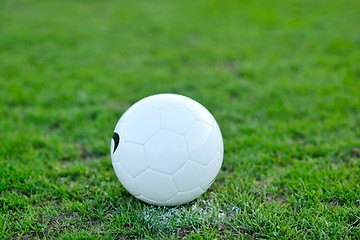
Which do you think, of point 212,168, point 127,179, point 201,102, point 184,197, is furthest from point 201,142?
point 201,102

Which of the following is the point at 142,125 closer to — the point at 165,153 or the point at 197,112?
the point at 165,153

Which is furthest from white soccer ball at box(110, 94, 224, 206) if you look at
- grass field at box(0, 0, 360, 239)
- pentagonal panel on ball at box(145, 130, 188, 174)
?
grass field at box(0, 0, 360, 239)

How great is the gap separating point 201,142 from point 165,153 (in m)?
0.31

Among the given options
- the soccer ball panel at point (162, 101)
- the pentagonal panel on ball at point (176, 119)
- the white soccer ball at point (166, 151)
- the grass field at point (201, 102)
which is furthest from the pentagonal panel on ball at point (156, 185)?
the soccer ball panel at point (162, 101)

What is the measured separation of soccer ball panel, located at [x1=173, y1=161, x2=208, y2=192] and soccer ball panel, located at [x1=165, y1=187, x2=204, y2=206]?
0.14 feet

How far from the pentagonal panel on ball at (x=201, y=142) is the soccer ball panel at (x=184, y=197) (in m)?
0.27

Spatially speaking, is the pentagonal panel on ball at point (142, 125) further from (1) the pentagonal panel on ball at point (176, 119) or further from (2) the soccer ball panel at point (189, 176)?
(2) the soccer ball panel at point (189, 176)

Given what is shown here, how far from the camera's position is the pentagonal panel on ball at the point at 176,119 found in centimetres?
268

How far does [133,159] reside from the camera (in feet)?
8.82

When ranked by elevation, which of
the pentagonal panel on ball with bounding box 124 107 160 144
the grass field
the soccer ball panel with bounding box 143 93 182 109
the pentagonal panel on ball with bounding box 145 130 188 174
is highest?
the soccer ball panel with bounding box 143 93 182 109

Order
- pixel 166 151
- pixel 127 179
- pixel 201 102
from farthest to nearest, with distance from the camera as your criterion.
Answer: pixel 201 102
pixel 127 179
pixel 166 151

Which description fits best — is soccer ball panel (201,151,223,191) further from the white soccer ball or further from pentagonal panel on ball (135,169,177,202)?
pentagonal panel on ball (135,169,177,202)

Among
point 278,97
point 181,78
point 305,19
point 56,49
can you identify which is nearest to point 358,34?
point 305,19

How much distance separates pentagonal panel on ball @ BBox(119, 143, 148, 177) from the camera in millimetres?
2654
